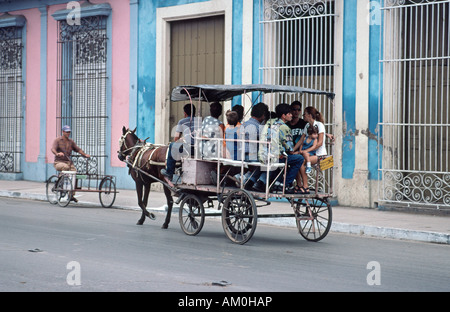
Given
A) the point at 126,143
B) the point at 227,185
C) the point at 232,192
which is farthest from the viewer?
the point at 126,143

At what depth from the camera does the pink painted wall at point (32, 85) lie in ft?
67.4

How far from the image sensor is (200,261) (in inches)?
324

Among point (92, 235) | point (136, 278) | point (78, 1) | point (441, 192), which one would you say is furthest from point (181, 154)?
point (78, 1)

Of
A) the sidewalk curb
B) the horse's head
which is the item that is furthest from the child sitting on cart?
the horse's head

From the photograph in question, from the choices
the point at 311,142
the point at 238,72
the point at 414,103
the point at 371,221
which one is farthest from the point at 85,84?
the point at 311,142

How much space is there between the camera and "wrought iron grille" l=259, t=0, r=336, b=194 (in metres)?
14.8

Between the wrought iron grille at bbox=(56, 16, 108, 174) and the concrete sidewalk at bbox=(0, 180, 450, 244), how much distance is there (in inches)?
107

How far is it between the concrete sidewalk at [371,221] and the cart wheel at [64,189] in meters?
0.69

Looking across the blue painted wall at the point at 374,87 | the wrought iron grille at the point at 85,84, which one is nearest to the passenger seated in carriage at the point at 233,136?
the blue painted wall at the point at 374,87

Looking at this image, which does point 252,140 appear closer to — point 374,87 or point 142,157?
point 142,157

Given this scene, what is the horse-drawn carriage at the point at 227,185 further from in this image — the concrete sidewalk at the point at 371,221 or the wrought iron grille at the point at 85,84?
the wrought iron grille at the point at 85,84

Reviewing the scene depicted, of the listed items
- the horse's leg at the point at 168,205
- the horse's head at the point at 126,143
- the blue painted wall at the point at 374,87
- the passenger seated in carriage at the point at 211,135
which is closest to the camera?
the passenger seated in carriage at the point at 211,135

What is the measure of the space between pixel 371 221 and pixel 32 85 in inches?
469

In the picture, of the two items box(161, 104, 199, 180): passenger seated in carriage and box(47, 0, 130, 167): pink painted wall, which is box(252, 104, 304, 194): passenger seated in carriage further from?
box(47, 0, 130, 167): pink painted wall
